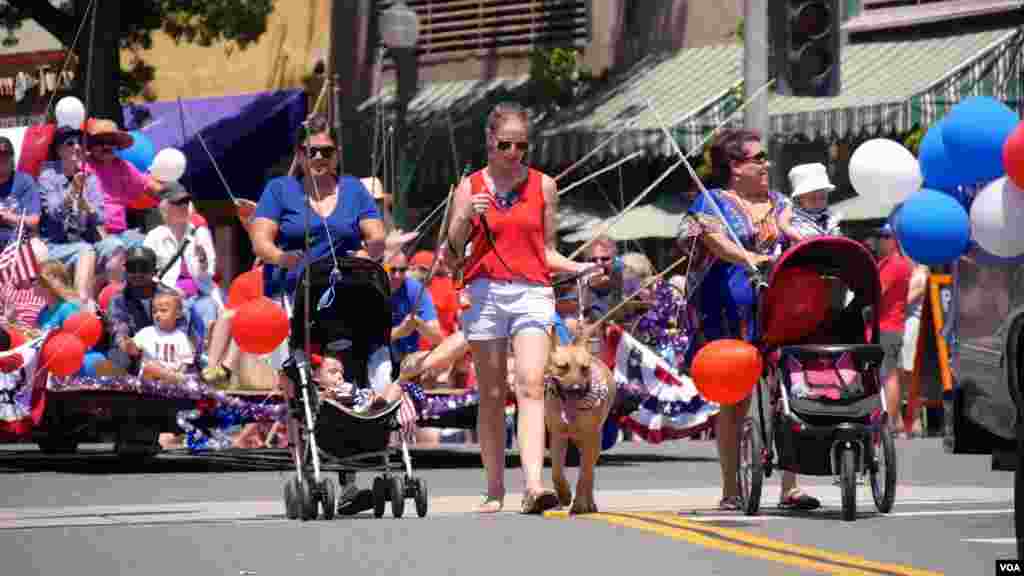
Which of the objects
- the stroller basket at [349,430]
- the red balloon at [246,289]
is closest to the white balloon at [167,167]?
the red balloon at [246,289]

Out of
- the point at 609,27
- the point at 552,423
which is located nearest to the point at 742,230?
the point at 552,423

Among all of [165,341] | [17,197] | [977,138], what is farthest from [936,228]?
[17,197]

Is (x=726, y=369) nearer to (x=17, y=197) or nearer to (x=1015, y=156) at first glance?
(x=1015, y=156)

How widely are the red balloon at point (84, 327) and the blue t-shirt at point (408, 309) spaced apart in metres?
1.94

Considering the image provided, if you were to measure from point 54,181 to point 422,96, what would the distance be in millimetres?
15065

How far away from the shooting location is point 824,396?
12.5 m

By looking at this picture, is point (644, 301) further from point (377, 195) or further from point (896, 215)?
point (896, 215)

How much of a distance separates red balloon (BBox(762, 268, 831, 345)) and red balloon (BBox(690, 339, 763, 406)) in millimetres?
176

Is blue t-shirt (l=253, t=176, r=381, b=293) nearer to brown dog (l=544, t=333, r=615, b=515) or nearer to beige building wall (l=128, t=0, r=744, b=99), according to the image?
brown dog (l=544, t=333, r=615, b=515)

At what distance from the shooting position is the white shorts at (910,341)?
2256 cm

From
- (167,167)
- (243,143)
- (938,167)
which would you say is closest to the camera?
(938,167)

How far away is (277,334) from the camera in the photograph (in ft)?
48.0

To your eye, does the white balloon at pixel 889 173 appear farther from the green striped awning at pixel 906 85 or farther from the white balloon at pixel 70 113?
the green striped awning at pixel 906 85

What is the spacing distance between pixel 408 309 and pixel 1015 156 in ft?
23.2
